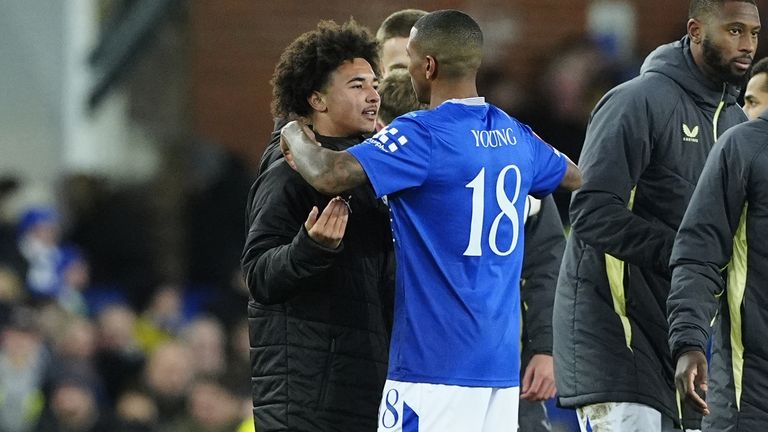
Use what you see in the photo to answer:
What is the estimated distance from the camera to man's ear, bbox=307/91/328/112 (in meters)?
5.28

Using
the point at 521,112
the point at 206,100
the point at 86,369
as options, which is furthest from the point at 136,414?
the point at 206,100

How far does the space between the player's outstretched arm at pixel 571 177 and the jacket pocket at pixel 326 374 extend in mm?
766

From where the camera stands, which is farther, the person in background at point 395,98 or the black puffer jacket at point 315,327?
the person in background at point 395,98

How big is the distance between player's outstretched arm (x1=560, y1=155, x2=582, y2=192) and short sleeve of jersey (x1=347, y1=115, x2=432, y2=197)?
0.53 meters

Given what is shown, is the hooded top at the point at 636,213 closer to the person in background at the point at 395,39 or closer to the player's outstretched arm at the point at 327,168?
the person in background at the point at 395,39

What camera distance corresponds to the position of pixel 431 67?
502 cm

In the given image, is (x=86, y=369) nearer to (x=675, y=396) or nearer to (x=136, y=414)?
(x=136, y=414)

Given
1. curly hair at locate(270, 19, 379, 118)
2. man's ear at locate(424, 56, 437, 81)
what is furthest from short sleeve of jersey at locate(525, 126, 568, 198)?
curly hair at locate(270, 19, 379, 118)

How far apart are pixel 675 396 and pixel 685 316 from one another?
0.81 m

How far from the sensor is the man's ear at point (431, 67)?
502 centimetres

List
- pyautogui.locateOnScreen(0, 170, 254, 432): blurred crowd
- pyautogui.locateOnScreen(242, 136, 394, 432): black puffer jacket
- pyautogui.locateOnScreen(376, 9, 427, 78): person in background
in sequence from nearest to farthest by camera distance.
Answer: pyautogui.locateOnScreen(242, 136, 394, 432): black puffer jacket, pyautogui.locateOnScreen(376, 9, 427, 78): person in background, pyautogui.locateOnScreen(0, 170, 254, 432): blurred crowd

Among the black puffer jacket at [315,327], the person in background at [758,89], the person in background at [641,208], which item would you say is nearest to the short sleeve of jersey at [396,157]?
the black puffer jacket at [315,327]

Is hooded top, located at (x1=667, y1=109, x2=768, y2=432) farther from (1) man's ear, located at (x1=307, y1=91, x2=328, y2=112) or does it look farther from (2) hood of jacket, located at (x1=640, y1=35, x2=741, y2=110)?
(1) man's ear, located at (x1=307, y1=91, x2=328, y2=112)

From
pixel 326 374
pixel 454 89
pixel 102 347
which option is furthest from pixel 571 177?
pixel 102 347
